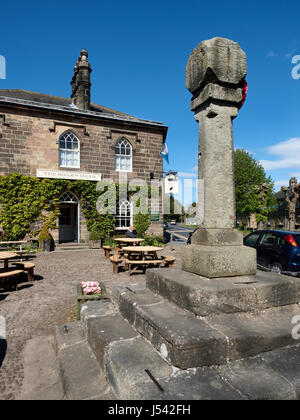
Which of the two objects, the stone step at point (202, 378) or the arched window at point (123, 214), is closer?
the stone step at point (202, 378)

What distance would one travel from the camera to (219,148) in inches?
135

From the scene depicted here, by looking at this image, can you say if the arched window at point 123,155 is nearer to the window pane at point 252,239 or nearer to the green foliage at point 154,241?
the green foliage at point 154,241

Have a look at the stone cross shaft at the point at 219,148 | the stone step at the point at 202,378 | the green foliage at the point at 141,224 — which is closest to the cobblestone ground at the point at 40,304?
the stone step at the point at 202,378

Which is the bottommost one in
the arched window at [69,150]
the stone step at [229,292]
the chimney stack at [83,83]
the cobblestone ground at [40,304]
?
the cobblestone ground at [40,304]

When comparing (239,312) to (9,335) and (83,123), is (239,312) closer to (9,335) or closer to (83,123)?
(9,335)

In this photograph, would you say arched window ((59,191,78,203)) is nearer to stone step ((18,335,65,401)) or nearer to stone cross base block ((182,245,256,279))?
stone step ((18,335,65,401))

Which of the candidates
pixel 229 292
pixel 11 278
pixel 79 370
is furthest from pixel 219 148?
pixel 11 278

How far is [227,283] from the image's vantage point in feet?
9.87

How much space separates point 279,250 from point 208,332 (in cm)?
532

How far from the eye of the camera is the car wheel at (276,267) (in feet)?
22.1

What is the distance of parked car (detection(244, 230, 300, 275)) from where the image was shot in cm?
643

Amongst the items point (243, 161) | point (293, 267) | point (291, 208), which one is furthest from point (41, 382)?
point (243, 161)

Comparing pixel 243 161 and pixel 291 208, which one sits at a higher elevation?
pixel 243 161
